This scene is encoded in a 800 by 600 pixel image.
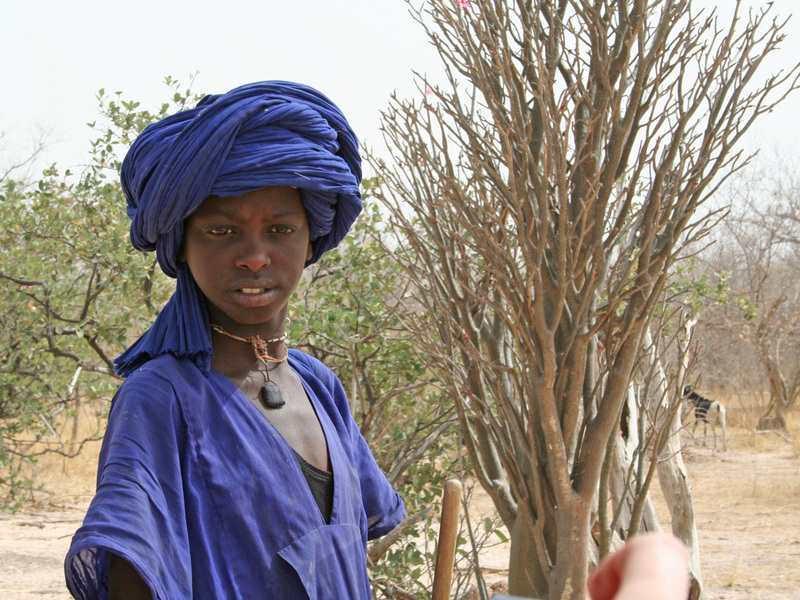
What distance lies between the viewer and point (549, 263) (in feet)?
7.97

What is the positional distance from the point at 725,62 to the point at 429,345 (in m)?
1.23

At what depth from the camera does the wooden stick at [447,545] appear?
1541 mm

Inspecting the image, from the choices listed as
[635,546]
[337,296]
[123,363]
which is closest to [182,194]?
[123,363]

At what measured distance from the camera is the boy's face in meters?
1.40

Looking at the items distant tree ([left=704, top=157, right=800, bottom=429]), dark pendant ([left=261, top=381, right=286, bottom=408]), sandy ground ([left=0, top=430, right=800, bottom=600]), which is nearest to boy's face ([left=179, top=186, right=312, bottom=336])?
dark pendant ([left=261, top=381, right=286, bottom=408])

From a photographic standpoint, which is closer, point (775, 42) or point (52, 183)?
point (775, 42)

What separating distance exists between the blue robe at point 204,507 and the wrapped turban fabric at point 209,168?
8cm

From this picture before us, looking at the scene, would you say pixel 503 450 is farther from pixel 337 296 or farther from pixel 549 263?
pixel 337 296

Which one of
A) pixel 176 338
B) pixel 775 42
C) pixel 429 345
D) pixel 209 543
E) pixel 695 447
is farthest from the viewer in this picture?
pixel 695 447

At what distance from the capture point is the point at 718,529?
836 cm

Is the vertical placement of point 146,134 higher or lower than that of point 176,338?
higher

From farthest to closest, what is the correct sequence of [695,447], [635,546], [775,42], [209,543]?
[695,447] → [775,42] → [209,543] → [635,546]

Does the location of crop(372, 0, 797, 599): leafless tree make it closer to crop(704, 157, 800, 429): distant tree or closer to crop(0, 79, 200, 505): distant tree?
crop(0, 79, 200, 505): distant tree

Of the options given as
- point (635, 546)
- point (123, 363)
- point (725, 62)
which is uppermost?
point (725, 62)
